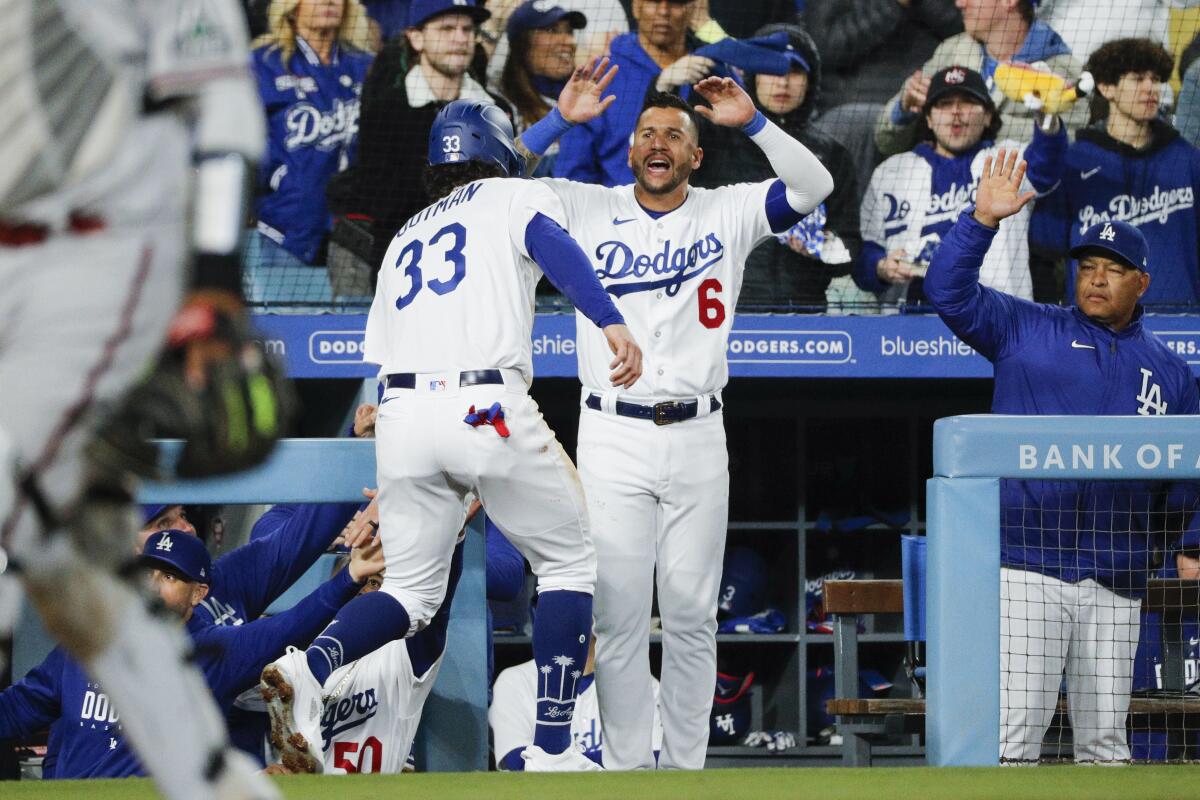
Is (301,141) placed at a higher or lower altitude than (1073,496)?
higher

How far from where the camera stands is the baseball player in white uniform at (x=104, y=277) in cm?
158

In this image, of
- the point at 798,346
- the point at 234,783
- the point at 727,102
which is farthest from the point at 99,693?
the point at 798,346

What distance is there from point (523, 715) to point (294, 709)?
1853 mm

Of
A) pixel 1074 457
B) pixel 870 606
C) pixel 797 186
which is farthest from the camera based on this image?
pixel 870 606

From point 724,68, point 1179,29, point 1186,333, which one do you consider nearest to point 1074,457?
point 1186,333

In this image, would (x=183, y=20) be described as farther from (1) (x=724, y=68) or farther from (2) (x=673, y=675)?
(1) (x=724, y=68)

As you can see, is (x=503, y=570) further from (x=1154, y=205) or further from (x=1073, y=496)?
(x=1154, y=205)

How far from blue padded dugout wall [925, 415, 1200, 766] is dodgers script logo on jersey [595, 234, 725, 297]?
29.5 inches

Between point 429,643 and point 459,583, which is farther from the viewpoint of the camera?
point 459,583

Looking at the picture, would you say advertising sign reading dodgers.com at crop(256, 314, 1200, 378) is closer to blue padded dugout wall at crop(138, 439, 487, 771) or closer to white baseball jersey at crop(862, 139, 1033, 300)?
white baseball jersey at crop(862, 139, 1033, 300)

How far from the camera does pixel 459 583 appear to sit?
3701 millimetres

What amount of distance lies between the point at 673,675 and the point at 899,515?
374 cm

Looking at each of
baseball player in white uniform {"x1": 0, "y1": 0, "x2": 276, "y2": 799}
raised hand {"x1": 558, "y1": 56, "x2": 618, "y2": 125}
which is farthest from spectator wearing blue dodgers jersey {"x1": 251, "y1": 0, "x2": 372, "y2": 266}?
baseball player in white uniform {"x1": 0, "y1": 0, "x2": 276, "y2": 799}

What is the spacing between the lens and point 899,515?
706 centimetres
